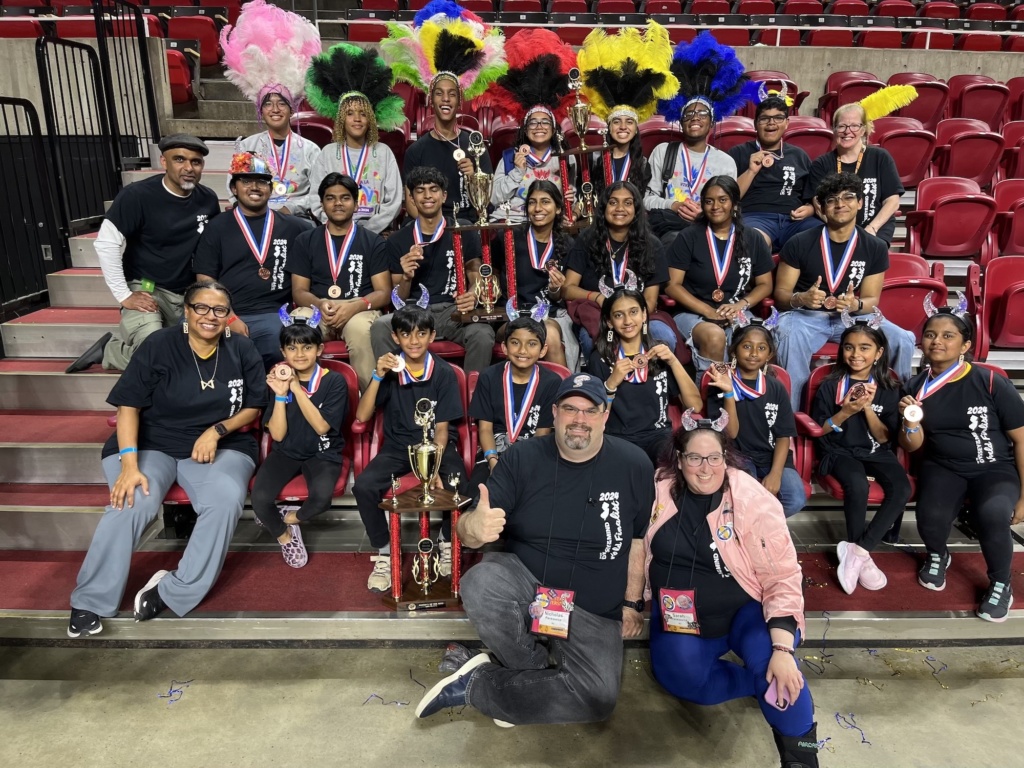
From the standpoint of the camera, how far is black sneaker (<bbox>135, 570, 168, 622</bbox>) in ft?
9.66

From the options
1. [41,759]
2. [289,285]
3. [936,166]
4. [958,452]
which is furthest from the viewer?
[936,166]

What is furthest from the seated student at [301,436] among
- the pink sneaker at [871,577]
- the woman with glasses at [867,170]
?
the woman with glasses at [867,170]

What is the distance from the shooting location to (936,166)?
6.09m

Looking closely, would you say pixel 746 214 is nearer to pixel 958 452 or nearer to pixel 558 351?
pixel 558 351

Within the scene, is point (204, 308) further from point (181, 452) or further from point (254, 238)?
point (254, 238)

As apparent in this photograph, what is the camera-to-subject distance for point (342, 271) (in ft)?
13.1

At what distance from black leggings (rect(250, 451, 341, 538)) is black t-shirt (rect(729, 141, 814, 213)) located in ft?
9.96

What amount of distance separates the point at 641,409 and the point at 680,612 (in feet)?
3.20

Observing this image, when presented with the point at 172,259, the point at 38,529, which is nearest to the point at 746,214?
the point at 172,259

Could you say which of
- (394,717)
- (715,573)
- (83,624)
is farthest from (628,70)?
(83,624)

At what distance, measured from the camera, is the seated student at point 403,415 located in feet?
10.5

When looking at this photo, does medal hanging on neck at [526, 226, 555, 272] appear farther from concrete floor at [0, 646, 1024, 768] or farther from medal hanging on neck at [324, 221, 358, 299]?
concrete floor at [0, 646, 1024, 768]

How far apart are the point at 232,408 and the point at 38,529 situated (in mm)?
1117

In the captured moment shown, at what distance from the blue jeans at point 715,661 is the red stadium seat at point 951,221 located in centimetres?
359
